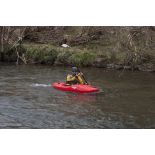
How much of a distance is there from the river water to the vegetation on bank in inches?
51.8

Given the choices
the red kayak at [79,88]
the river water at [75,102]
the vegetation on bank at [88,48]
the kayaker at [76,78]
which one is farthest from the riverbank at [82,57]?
the red kayak at [79,88]

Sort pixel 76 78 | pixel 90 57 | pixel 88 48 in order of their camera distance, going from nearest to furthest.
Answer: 1. pixel 76 78
2. pixel 90 57
3. pixel 88 48

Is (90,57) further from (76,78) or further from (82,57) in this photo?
(76,78)

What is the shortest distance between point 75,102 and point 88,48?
365 inches

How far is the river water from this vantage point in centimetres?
1116

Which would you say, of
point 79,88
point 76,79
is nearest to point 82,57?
point 76,79

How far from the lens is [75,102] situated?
13.5 meters

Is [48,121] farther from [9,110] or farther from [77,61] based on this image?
[77,61]

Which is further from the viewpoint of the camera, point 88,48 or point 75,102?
point 88,48

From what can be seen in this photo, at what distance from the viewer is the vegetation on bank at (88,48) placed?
19.3 m

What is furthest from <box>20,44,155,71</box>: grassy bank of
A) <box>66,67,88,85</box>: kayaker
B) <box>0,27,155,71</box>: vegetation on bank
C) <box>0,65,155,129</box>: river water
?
<box>66,67,88,85</box>: kayaker

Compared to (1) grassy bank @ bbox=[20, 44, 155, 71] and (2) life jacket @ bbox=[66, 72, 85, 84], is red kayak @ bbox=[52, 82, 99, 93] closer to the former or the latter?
(2) life jacket @ bbox=[66, 72, 85, 84]

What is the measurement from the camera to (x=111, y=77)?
17.6m

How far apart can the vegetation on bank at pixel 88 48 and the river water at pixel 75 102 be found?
1.32 m
